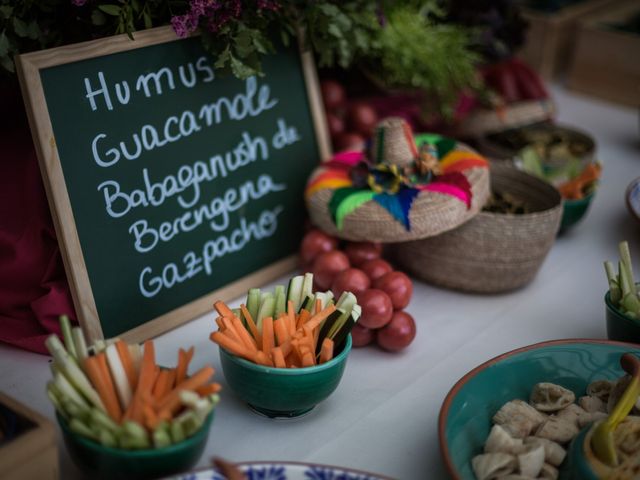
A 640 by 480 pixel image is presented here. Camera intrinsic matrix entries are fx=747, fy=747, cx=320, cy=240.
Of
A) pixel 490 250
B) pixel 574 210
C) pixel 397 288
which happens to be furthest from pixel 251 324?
pixel 574 210

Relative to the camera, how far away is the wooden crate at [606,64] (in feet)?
6.66

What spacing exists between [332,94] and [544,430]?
846 millimetres

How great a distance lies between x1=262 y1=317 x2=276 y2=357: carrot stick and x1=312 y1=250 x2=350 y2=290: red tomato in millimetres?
256

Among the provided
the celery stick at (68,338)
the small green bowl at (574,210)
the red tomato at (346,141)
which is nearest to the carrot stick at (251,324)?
the celery stick at (68,338)

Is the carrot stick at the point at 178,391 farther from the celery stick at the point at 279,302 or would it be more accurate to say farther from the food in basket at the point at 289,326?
the celery stick at the point at 279,302

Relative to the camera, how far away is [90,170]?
1089mm

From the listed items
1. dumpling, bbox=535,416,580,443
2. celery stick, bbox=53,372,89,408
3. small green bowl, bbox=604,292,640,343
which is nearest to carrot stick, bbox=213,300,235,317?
celery stick, bbox=53,372,89,408

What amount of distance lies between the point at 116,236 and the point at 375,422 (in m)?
0.47

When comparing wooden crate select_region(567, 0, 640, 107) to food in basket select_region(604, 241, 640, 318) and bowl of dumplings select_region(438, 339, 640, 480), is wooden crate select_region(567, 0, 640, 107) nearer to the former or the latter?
food in basket select_region(604, 241, 640, 318)

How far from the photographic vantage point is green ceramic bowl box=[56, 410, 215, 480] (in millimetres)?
801

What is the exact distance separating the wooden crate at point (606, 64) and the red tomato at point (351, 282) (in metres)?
1.27

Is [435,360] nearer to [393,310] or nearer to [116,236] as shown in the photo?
[393,310]

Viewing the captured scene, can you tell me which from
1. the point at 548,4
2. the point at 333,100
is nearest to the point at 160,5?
the point at 333,100

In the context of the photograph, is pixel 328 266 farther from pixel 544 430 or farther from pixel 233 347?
pixel 544 430
